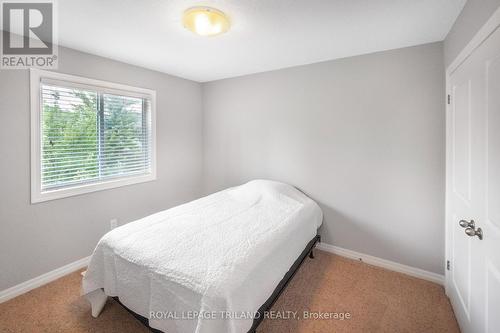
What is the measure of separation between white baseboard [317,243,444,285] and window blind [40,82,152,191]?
262 cm

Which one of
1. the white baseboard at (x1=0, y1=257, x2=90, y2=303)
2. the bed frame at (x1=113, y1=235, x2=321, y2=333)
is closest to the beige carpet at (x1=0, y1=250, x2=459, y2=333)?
the white baseboard at (x1=0, y1=257, x2=90, y2=303)

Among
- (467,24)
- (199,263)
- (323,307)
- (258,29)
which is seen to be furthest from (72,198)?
(467,24)

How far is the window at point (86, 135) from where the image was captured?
7.13 feet

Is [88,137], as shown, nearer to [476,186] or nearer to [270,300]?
[270,300]

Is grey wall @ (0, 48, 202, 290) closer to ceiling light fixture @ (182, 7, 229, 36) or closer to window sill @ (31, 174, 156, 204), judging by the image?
window sill @ (31, 174, 156, 204)

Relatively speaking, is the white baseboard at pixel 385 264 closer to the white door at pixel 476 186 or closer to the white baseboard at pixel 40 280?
the white door at pixel 476 186

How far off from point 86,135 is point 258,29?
210 cm

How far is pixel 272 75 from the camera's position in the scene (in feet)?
10.1

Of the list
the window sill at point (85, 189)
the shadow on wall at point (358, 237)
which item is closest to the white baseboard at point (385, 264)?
the shadow on wall at point (358, 237)

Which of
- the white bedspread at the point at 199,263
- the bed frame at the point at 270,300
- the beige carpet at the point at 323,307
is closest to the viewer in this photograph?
the white bedspread at the point at 199,263

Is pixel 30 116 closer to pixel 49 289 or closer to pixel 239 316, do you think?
pixel 49 289

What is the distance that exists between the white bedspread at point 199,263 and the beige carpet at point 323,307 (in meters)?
0.29

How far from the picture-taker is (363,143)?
8.27 feet

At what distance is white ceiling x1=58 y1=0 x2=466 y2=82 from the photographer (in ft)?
5.20
